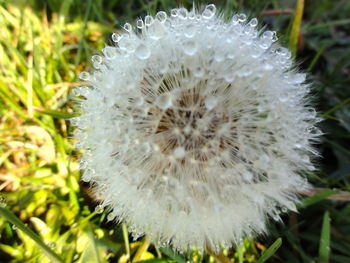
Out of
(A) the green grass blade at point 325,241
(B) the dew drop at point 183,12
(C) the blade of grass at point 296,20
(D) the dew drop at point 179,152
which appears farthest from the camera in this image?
(C) the blade of grass at point 296,20

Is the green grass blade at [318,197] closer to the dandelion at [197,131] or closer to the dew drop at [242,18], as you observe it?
the dandelion at [197,131]

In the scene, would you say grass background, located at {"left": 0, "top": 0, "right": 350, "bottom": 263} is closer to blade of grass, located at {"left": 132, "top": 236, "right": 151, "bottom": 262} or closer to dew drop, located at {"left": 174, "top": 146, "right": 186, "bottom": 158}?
blade of grass, located at {"left": 132, "top": 236, "right": 151, "bottom": 262}

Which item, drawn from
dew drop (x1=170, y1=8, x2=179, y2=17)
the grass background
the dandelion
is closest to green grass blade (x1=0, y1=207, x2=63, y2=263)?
the grass background

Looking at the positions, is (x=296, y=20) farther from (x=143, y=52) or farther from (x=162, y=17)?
(x=143, y=52)

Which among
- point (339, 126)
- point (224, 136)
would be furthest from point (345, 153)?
point (224, 136)

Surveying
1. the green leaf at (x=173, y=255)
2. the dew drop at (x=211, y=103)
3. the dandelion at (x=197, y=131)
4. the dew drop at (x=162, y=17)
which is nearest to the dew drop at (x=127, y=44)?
the dandelion at (x=197, y=131)

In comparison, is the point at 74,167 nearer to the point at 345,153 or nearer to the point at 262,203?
the point at 262,203
